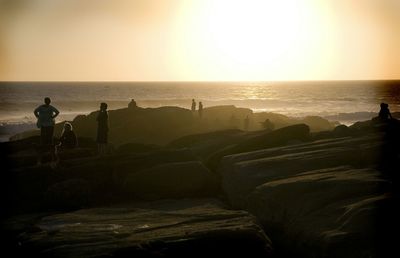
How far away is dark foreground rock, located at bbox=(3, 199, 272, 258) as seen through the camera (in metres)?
12.4

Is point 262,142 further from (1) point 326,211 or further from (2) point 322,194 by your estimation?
(1) point 326,211

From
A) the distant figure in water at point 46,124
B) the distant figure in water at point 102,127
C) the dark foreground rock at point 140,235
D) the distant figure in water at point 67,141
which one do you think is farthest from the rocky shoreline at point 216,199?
the distant figure in water at point 102,127

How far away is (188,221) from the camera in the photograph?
14648mm

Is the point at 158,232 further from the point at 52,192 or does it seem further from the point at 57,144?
the point at 57,144

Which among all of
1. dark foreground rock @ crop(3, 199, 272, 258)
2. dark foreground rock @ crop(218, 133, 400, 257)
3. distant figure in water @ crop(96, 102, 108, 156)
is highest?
distant figure in water @ crop(96, 102, 108, 156)

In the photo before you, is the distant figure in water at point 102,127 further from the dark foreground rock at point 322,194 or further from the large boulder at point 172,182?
the dark foreground rock at point 322,194

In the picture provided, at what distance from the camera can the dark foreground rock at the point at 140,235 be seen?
40.8ft

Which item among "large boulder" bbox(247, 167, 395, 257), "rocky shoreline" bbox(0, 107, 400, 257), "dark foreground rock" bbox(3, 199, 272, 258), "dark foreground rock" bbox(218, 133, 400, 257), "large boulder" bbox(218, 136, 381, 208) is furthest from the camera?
"large boulder" bbox(218, 136, 381, 208)

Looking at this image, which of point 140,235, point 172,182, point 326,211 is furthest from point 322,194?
point 172,182

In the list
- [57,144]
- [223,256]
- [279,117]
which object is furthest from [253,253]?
[279,117]

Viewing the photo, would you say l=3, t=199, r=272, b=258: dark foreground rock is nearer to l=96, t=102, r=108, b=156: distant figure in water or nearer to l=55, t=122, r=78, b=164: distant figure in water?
l=96, t=102, r=108, b=156: distant figure in water

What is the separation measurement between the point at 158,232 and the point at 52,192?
6211 mm

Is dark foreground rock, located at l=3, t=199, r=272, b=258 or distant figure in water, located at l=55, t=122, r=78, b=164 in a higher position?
distant figure in water, located at l=55, t=122, r=78, b=164

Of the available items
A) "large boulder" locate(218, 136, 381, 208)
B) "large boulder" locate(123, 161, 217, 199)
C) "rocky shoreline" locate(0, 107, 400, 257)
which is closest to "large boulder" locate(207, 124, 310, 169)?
"rocky shoreline" locate(0, 107, 400, 257)
